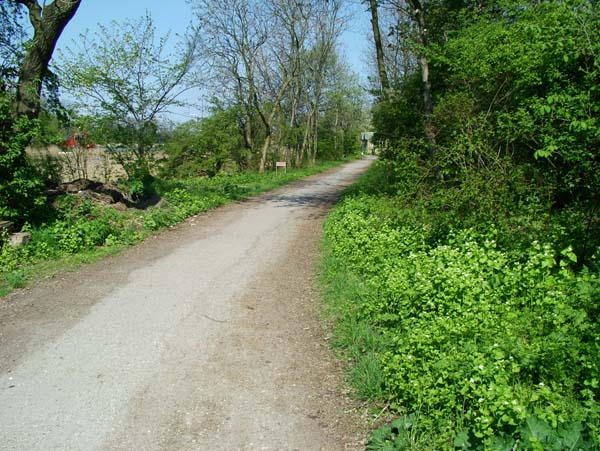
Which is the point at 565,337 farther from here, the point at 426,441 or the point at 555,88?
the point at 555,88

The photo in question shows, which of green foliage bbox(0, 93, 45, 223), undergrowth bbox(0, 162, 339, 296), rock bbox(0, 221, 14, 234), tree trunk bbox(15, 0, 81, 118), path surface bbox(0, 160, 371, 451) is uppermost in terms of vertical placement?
tree trunk bbox(15, 0, 81, 118)

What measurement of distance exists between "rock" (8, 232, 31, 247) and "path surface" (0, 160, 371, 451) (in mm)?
1722

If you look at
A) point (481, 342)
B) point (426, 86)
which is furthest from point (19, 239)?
point (426, 86)

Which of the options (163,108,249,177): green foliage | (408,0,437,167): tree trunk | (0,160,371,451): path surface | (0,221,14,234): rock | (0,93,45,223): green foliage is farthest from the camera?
(163,108,249,177): green foliage

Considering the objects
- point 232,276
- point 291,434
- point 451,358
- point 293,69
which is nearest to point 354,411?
point 291,434

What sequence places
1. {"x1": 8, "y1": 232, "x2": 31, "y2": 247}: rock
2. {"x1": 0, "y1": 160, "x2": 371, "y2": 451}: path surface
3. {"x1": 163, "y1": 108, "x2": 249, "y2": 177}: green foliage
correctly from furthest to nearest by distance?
{"x1": 163, "y1": 108, "x2": 249, "y2": 177}: green foliage, {"x1": 8, "y1": 232, "x2": 31, "y2": 247}: rock, {"x1": 0, "y1": 160, "x2": 371, "y2": 451}: path surface

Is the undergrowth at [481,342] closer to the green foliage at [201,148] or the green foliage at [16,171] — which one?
the green foliage at [16,171]

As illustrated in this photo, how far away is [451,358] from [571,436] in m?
1.00

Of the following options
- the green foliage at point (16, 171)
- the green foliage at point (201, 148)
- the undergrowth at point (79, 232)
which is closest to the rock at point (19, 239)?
the undergrowth at point (79, 232)

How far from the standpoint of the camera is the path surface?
3482mm

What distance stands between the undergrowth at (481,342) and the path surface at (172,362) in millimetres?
440

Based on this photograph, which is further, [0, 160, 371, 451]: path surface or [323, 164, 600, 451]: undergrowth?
[0, 160, 371, 451]: path surface

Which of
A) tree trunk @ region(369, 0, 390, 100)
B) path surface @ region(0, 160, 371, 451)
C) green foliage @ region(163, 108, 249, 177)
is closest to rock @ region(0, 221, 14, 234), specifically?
path surface @ region(0, 160, 371, 451)

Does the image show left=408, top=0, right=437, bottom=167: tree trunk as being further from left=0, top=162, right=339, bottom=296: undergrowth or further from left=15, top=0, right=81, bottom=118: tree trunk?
left=15, top=0, right=81, bottom=118: tree trunk
